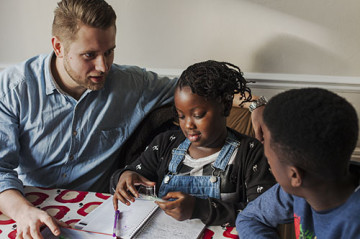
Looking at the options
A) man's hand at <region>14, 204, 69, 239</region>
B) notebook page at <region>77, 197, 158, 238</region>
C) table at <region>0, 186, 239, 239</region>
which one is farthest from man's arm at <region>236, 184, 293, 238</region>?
man's hand at <region>14, 204, 69, 239</region>

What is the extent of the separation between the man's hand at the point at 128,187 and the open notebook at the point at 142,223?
0.03m

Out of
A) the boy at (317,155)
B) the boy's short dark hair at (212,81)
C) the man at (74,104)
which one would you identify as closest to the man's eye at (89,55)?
the man at (74,104)

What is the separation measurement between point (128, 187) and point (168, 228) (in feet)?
0.70

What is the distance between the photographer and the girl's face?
49.0 inches

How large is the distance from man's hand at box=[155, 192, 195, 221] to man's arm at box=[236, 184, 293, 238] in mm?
145

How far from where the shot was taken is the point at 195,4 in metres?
1.93

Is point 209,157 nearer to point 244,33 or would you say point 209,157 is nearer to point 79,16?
point 79,16

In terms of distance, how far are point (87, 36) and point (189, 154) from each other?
584 mm

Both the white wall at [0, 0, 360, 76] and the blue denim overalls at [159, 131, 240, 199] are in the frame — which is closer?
the blue denim overalls at [159, 131, 240, 199]

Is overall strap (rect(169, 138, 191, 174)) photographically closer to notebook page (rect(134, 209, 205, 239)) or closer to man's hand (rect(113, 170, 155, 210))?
man's hand (rect(113, 170, 155, 210))

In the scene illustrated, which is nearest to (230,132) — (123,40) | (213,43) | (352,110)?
(352,110)

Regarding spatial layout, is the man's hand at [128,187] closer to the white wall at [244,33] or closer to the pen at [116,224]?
the pen at [116,224]

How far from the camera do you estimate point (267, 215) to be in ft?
3.42

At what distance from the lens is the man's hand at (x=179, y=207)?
3.49 feet
